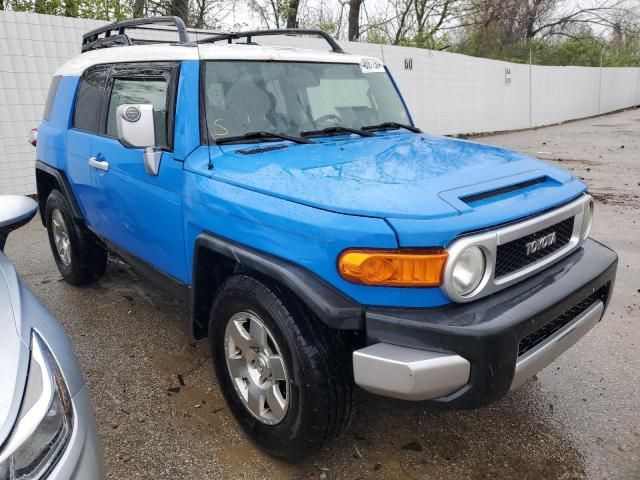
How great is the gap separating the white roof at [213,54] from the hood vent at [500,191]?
1.63m

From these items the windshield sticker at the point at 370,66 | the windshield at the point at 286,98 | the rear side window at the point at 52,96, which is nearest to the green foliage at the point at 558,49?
the windshield sticker at the point at 370,66

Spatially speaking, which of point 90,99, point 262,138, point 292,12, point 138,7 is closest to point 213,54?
point 262,138

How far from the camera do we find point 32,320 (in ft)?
6.15

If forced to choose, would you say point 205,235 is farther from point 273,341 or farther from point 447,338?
point 447,338

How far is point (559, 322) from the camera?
233cm

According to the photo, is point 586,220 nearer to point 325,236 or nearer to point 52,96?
point 325,236

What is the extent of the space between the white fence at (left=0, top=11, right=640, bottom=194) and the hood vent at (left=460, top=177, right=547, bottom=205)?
765cm

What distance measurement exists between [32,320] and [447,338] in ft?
4.91

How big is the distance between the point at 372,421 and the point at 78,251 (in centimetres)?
293

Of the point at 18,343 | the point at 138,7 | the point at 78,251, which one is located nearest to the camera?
the point at 18,343

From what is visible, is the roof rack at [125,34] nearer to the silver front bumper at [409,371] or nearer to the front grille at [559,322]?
the silver front bumper at [409,371]

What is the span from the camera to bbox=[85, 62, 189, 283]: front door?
2879 mm

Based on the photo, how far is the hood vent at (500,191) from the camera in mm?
2170

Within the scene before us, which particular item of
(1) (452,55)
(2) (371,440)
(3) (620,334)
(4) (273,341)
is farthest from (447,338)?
(1) (452,55)
